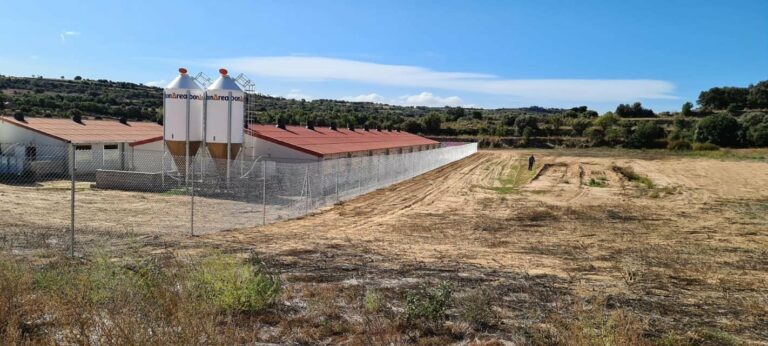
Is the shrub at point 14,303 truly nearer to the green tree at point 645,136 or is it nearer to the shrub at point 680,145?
the shrub at point 680,145

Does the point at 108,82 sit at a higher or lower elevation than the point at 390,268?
higher

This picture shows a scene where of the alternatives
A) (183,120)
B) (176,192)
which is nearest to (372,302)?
(176,192)

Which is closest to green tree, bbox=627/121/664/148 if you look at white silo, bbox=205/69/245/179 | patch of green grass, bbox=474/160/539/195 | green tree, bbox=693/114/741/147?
green tree, bbox=693/114/741/147

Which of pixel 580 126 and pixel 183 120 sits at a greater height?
pixel 580 126

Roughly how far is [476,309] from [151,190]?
79.9 feet

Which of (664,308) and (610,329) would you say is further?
(664,308)

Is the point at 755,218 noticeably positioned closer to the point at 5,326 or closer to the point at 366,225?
the point at 366,225

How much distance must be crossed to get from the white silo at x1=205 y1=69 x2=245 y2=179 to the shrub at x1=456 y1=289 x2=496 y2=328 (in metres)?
24.4

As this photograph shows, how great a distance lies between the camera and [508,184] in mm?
37719

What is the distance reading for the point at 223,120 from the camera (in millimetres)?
32125

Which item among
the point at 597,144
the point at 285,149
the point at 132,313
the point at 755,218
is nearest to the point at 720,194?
the point at 755,218

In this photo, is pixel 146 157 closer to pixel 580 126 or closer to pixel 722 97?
pixel 580 126

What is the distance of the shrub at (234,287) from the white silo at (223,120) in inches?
938

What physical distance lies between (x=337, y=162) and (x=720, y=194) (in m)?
20.2
